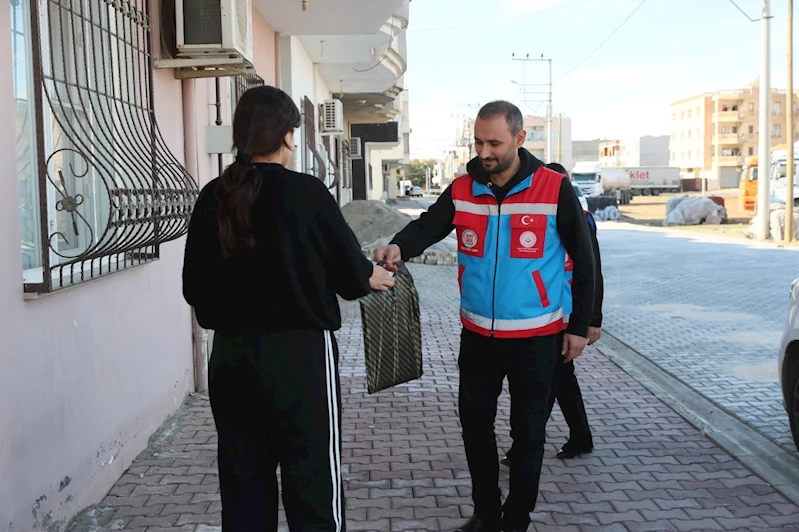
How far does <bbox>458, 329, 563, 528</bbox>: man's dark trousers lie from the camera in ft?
12.4

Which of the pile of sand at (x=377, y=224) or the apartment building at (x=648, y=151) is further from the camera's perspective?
the apartment building at (x=648, y=151)

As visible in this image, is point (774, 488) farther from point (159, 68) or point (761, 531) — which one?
point (159, 68)

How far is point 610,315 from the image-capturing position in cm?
1120

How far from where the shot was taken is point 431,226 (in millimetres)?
4105

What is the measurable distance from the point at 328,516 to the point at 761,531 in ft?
7.65

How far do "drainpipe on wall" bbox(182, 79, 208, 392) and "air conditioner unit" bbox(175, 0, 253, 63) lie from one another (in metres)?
0.72

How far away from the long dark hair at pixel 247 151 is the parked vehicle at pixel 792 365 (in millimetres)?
3567

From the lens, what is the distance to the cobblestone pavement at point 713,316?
6.93m

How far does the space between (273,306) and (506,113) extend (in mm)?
1612

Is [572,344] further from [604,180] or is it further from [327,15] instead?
[604,180]

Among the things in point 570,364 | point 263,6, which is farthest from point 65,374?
point 263,6

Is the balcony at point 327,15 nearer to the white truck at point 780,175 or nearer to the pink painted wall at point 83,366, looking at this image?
the pink painted wall at point 83,366

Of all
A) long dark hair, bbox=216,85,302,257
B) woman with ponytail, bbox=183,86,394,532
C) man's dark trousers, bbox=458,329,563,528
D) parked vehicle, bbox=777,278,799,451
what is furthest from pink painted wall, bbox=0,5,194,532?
parked vehicle, bbox=777,278,799,451

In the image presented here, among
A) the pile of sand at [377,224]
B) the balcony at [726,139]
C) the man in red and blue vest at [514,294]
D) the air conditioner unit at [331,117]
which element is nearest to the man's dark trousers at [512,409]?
the man in red and blue vest at [514,294]
